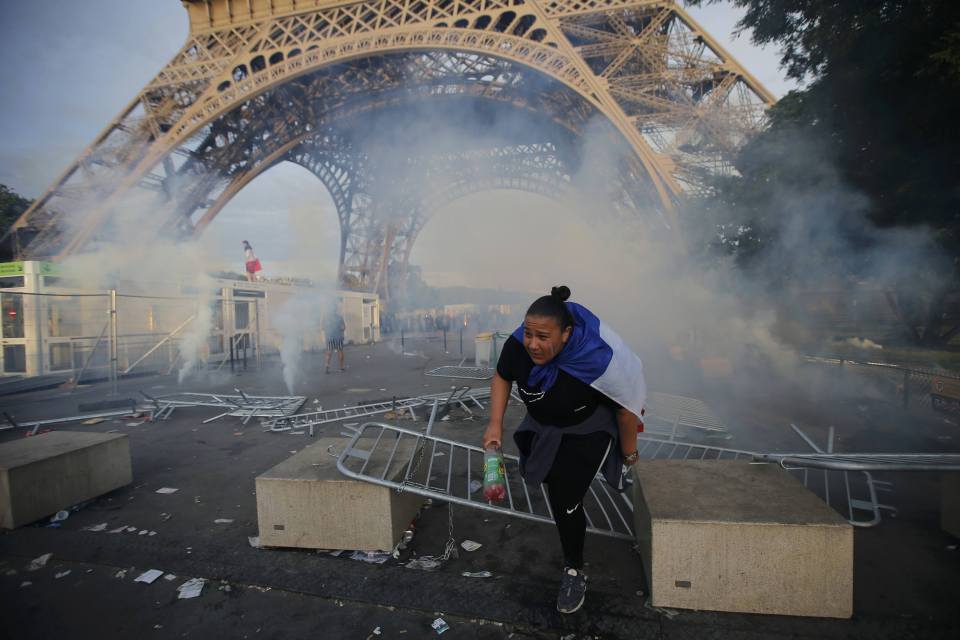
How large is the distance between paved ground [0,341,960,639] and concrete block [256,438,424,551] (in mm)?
100

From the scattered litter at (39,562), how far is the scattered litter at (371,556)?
1764 millimetres

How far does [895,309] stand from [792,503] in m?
12.7

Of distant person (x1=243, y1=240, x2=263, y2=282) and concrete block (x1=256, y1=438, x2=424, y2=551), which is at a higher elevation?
distant person (x1=243, y1=240, x2=263, y2=282)

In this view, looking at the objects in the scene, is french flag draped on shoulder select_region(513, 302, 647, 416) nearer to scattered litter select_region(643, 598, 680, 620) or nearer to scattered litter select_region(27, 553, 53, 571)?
scattered litter select_region(643, 598, 680, 620)

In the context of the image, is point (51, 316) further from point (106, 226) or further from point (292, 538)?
point (292, 538)

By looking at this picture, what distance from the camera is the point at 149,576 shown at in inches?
89.4

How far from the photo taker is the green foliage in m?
17.8

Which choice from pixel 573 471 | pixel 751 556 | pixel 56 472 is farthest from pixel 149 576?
pixel 751 556

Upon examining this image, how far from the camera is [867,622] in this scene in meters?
1.80

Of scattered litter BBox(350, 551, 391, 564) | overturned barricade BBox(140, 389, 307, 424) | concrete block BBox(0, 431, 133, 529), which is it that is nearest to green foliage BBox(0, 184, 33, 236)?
overturned barricade BBox(140, 389, 307, 424)

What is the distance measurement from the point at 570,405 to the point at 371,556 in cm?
153

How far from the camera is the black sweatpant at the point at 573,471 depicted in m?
1.92

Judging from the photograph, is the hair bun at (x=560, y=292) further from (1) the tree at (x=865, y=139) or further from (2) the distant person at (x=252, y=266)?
(2) the distant person at (x=252, y=266)

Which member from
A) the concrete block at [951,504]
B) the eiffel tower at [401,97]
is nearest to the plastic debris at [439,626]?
the concrete block at [951,504]
